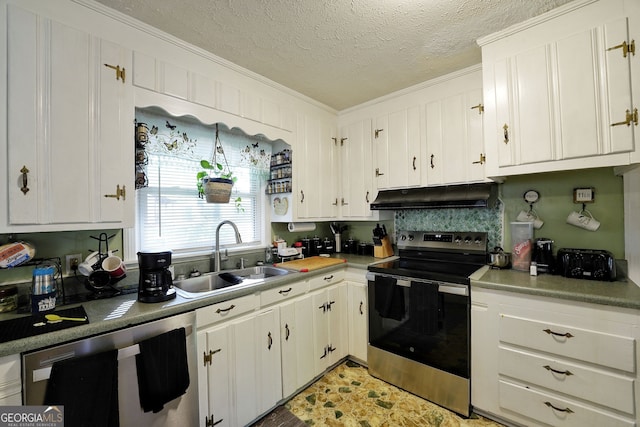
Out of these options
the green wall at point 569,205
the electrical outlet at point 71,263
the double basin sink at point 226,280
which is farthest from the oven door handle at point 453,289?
the electrical outlet at point 71,263

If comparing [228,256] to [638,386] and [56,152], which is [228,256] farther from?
[638,386]

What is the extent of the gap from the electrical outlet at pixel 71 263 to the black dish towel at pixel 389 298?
2.02 meters

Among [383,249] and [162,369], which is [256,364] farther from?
[383,249]

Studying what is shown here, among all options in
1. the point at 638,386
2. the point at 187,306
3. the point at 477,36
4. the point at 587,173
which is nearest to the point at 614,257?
the point at 587,173

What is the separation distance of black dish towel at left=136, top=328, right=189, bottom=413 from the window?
671 millimetres

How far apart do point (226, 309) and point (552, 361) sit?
1.95 metres

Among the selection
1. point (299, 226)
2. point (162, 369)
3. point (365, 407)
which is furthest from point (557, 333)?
point (162, 369)

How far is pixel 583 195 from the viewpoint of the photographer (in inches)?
75.0

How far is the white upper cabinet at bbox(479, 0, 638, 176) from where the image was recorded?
1488 mm

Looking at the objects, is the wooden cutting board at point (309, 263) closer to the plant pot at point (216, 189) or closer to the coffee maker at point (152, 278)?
the plant pot at point (216, 189)

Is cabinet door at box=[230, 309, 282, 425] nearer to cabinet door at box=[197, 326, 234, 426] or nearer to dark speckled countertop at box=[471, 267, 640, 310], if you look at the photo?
cabinet door at box=[197, 326, 234, 426]

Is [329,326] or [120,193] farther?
[329,326]

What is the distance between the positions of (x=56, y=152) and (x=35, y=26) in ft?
1.96

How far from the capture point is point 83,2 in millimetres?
1417
